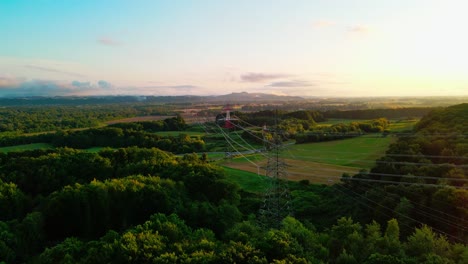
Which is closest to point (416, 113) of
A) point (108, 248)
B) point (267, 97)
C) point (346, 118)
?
point (346, 118)

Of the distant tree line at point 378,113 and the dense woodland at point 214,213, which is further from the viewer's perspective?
the distant tree line at point 378,113

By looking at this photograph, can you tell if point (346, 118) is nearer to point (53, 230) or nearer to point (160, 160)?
point (160, 160)

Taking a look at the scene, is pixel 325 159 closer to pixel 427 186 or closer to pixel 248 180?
pixel 248 180

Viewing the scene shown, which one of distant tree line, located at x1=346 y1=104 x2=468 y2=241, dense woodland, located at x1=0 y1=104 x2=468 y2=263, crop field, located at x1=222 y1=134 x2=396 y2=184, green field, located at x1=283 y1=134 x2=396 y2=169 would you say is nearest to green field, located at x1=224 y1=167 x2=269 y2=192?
crop field, located at x1=222 y1=134 x2=396 y2=184

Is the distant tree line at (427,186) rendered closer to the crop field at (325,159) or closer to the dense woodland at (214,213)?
the dense woodland at (214,213)

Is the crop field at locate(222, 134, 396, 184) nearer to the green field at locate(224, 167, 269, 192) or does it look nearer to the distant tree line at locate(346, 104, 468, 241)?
the green field at locate(224, 167, 269, 192)

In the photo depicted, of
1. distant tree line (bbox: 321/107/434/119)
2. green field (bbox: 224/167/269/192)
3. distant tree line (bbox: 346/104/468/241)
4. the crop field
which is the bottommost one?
green field (bbox: 224/167/269/192)

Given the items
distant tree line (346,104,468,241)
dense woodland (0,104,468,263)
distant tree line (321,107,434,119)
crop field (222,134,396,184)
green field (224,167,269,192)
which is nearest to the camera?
dense woodland (0,104,468,263)

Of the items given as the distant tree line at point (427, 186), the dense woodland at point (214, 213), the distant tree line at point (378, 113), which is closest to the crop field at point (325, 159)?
the dense woodland at point (214, 213)
